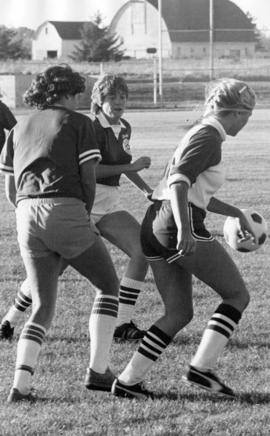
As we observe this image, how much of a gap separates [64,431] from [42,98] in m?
1.75

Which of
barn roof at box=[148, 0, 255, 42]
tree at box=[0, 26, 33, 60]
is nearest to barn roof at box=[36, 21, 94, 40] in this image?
barn roof at box=[148, 0, 255, 42]

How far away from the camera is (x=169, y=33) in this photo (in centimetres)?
8288

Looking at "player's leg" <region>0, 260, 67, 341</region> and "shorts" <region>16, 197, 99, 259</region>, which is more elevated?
"shorts" <region>16, 197, 99, 259</region>

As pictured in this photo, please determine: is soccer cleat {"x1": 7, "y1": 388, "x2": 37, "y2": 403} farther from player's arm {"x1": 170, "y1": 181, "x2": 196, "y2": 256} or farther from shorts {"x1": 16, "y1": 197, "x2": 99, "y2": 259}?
player's arm {"x1": 170, "y1": 181, "x2": 196, "y2": 256}

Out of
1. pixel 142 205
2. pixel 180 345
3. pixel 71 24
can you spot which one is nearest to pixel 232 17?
pixel 71 24

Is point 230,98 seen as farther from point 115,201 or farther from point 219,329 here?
point 115,201

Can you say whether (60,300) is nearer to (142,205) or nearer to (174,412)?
(174,412)

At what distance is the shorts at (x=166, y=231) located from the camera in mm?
5020

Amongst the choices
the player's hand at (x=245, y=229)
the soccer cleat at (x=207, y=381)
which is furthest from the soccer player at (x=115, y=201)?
the soccer cleat at (x=207, y=381)

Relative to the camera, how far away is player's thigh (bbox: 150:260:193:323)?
513 centimetres

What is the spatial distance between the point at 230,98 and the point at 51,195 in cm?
107

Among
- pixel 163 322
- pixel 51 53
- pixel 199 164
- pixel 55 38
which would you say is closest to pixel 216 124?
pixel 199 164

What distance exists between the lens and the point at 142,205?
1334 centimetres

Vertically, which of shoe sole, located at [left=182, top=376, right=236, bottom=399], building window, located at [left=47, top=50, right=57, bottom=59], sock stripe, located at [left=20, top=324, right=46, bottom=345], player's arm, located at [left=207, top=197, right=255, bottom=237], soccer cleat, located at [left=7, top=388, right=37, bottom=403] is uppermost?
player's arm, located at [left=207, top=197, right=255, bottom=237]
